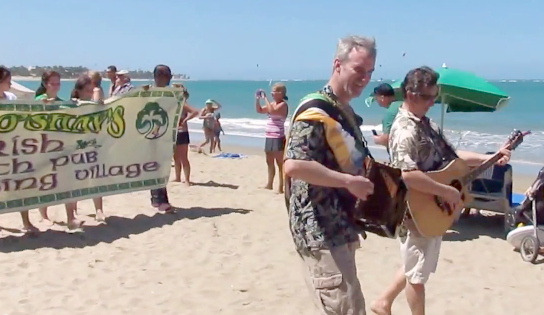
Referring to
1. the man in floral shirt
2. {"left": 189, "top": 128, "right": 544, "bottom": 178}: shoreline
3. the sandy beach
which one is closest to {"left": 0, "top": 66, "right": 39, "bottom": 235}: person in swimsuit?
the sandy beach

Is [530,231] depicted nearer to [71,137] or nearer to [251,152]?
[71,137]

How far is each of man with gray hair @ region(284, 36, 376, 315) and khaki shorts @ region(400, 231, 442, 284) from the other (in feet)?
2.93

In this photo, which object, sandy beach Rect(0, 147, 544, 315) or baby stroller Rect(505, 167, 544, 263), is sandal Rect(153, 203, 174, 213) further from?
baby stroller Rect(505, 167, 544, 263)

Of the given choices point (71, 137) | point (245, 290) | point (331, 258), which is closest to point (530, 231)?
point (245, 290)

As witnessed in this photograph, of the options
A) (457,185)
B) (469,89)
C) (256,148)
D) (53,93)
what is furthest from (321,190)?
(256,148)

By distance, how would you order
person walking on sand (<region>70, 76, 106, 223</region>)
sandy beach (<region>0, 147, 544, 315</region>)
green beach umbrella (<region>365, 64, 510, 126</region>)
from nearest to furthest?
sandy beach (<region>0, 147, 544, 315</region>) < person walking on sand (<region>70, 76, 106, 223</region>) < green beach umbrella (<region>365, 64, 510, 126</region>)

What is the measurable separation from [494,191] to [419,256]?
4135 mm

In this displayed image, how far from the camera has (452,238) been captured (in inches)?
283

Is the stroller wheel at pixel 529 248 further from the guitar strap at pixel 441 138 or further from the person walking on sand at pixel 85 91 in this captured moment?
the person walking on sand at pixel 85 91

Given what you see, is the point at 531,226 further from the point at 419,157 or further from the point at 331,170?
the point at 331,170

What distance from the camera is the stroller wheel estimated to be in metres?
6.20

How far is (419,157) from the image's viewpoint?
3627 mm

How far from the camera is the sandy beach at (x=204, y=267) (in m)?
4.89

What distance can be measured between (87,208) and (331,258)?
18.7 feet
